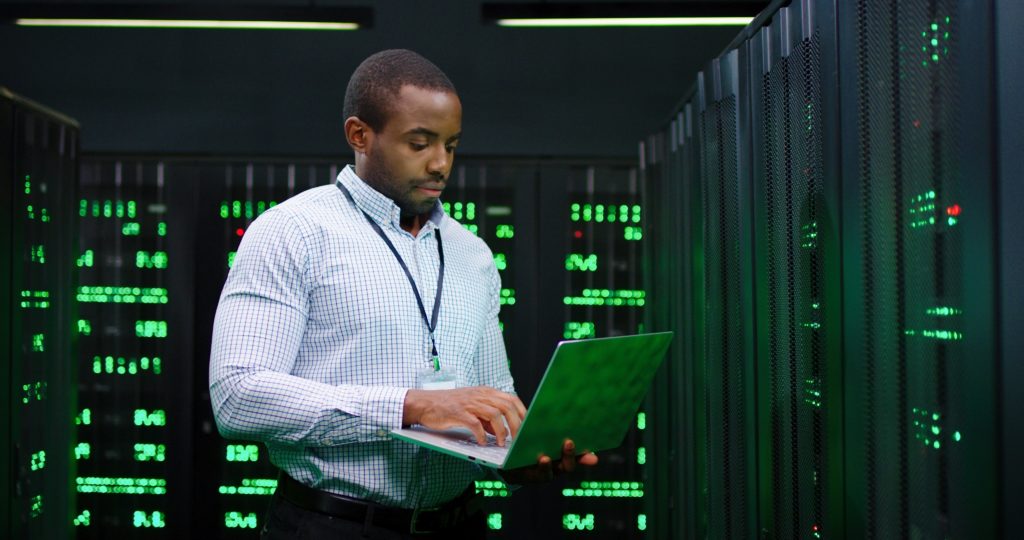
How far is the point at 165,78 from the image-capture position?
197 inches

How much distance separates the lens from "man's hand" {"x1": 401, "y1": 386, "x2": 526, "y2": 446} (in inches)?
53.8

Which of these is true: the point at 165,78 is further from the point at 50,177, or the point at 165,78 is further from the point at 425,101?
the point at 425,101

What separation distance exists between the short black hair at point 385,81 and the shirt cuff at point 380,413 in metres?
0.48

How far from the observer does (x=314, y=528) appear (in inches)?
58.0

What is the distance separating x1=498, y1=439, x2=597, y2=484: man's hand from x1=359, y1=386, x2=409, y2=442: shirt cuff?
0.20 m

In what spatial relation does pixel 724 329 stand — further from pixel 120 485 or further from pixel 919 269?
pixel 120 485

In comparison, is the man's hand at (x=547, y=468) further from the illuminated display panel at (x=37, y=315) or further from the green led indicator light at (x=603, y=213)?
the green led indicator light at (x=603, y=213)

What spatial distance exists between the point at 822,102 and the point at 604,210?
296 cm

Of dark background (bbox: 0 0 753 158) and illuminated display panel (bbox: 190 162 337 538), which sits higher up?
dark background (bbox: 0 0 753 158)

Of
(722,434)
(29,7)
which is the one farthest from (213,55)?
(722,434)

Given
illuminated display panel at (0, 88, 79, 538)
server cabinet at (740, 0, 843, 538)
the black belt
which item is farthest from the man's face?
illuminated display panel at (0, 88, 79, 538)

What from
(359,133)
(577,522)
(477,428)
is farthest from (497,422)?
(577,522)

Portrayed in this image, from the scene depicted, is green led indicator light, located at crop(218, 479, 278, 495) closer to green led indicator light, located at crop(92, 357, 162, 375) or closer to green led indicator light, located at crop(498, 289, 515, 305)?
green led indicator light, located at crop(92, 357, 162, 375)

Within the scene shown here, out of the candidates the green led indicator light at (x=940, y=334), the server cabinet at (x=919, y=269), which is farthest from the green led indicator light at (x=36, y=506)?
the green led indicator light at (x=940, y=334)
